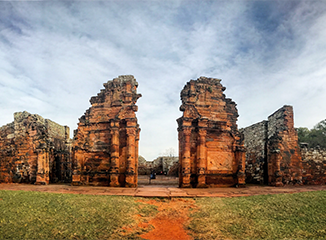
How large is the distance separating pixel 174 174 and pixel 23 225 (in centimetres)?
2049

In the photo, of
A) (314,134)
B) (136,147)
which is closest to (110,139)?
(136,147)

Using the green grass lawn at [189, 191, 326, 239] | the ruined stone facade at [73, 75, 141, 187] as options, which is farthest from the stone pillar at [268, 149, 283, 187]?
the ruined stone facade at [73, 75, 141, 187]

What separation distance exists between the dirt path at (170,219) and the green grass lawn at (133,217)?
260 mm

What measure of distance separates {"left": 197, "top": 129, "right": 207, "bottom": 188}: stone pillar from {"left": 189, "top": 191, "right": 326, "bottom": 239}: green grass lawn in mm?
3110

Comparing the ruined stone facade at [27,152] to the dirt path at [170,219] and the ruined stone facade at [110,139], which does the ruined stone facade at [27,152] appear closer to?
the ruined stone facade at [110,139]

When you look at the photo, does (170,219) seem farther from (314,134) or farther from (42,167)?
(314,134)

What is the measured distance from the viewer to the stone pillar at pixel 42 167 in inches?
508

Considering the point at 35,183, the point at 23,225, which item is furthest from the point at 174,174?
the point at 23,225

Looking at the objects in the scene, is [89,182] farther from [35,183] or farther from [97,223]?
[97,223]

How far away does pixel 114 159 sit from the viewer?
11945mm

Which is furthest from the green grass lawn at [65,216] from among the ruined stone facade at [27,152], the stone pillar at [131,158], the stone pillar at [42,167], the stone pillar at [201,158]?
the ruined stone facade at [27,152]

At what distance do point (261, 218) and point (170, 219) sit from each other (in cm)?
281

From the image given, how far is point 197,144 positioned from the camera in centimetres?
1232

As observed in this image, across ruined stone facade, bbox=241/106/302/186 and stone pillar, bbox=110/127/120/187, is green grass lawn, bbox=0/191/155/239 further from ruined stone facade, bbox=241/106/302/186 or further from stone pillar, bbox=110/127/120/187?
ruined stone facade, bbox=241/106/302/186
